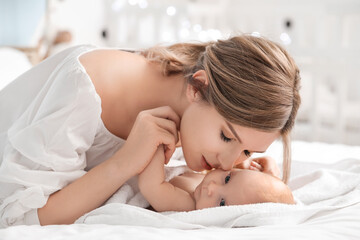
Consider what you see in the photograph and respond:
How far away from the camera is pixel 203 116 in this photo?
1043 mm

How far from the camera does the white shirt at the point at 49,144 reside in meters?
1.00

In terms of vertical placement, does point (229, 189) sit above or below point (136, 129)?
below

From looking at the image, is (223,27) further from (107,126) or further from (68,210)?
(68,210)

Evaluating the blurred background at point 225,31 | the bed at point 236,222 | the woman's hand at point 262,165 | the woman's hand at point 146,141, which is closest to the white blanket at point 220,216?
the bed at point 236,222

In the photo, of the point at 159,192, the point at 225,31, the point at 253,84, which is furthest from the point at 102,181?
the point at 225,31

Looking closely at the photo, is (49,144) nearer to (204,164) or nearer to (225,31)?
(204,164)

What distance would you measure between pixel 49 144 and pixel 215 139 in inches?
15.0

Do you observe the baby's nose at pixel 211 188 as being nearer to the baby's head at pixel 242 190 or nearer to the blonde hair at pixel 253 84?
the baby's head at pixel 242 190

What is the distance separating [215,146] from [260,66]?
0.21 m

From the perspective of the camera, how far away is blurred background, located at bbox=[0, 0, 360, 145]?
8.48 feet

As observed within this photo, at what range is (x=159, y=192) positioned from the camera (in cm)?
101

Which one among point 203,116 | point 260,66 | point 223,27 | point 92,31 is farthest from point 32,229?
point 92,31

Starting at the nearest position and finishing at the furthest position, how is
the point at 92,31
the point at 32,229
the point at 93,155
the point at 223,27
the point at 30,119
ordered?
the point at 32,229 < the point at 30,119 < the point at 93,155 < the point at 223,27 < the point at 92,31

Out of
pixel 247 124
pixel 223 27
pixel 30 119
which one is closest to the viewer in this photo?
pixel 247 124
